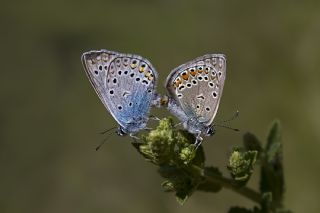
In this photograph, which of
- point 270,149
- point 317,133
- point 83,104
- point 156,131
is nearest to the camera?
point 156,131

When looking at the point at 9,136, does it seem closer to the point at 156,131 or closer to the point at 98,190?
the point at 98,190

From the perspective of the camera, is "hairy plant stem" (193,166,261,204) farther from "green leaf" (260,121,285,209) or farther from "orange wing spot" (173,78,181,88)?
"orange wing spot" (173,78,181,88)

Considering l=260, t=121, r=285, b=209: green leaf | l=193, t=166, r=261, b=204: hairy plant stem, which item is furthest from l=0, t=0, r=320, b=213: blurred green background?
l=193, t=166, r=261, b=204: hairy plant stem

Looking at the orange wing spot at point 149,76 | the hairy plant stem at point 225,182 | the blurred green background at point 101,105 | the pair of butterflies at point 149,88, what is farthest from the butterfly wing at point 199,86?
the blurred green background at point 101,105

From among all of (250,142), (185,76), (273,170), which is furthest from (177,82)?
(273,170)

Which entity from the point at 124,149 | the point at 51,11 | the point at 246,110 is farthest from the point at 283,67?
the point at 51,11

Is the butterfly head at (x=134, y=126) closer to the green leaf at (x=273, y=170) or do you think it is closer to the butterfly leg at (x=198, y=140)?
the butterfly leg at (x=198, y=140)

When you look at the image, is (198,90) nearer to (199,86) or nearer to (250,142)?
(199,86)
